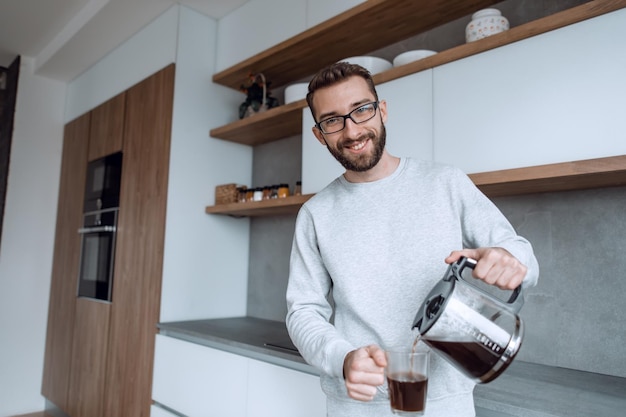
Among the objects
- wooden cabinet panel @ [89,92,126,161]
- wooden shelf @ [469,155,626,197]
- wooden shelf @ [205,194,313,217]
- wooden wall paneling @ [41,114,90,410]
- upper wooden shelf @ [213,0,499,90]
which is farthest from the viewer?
wooden wall paneling @ [41,114,90,410]

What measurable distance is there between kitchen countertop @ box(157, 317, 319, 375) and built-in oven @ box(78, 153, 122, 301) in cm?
74

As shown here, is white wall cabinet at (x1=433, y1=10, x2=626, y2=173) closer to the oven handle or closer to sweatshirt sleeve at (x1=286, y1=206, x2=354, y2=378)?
sweatshirt sleeve at (x1=286, y1=206, x2=354, y2=378)

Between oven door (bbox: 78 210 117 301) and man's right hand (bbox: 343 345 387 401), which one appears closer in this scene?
man's right hand (bbox: 343 345 387 401)

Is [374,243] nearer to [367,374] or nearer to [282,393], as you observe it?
[367,374]

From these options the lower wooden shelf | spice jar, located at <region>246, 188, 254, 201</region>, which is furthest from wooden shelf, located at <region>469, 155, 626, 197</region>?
spice jar, located at <region>246, 188, 254, 201</region>

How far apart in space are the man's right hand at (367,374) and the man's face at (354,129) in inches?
17.6

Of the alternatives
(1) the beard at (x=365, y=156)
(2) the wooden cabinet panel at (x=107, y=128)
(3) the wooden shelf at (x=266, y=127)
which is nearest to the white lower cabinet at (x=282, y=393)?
(1) the beard at (x=365, y=156)

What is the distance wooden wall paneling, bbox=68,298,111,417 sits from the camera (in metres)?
2.57

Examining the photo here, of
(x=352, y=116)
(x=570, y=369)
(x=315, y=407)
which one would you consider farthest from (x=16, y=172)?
(x=570, y=369)

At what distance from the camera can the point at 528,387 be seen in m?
1.19

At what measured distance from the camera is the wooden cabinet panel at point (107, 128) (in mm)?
2783

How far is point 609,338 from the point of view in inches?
52.7

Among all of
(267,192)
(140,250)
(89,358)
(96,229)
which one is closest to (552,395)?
(267,192)

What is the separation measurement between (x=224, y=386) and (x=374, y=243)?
115 centimetres
